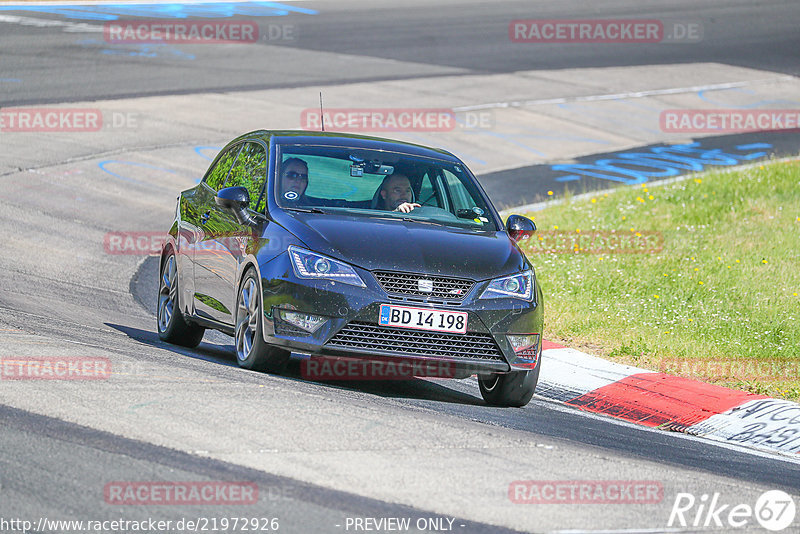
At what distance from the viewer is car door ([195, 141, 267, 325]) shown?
8922mm

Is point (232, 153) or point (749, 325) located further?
point (749, 325)

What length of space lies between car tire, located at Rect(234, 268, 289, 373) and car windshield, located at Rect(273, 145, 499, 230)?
693 mm

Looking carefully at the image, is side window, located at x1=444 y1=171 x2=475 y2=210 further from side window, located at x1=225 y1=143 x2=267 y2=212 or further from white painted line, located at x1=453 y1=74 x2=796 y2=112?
white painted line, located at x1=453 y1=74 x2=796 y2=112

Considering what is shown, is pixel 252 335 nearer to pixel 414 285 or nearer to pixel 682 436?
pixel 414 285

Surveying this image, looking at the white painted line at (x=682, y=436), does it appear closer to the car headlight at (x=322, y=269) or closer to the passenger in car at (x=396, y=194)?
the passenger in car at (x=396, y=194)

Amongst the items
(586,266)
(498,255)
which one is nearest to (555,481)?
(498,255)

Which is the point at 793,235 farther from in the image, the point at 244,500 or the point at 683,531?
the point at 244,500

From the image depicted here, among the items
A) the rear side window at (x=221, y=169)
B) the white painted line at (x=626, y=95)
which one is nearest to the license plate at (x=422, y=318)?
the rear side window at (x=221, y=169)

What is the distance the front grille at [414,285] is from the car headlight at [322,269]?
0.15 m

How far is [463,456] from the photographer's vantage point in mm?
6395

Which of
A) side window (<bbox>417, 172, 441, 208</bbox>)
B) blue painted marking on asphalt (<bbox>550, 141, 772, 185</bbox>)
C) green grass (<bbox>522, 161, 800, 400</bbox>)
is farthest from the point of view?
blue painted marking on asphalt (<bbox>550, 141, 772, 185</bbox>)

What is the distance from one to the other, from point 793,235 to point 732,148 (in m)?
9.51

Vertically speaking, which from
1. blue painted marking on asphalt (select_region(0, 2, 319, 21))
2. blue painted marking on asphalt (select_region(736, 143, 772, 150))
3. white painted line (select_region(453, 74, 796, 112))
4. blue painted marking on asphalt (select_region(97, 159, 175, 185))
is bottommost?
blue painted marking on asphalt (select_region(736, 143, 772, 150))

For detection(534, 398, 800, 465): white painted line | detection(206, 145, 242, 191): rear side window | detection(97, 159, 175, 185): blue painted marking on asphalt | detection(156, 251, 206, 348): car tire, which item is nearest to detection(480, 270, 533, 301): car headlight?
detection(534, 398, 800, 465): white painted line
